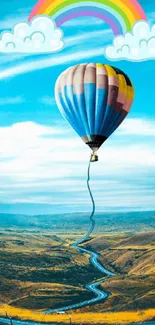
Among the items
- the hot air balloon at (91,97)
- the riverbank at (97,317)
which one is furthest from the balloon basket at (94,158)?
the riverbank at (97,317)

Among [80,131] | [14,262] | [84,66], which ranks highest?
[84,66]

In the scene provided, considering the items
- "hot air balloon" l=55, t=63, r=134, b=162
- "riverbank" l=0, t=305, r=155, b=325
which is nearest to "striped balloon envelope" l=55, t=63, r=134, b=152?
"hot air balloon" l=55, t=63, r=134, b=162

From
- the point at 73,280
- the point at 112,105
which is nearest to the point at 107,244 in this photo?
the point at 73,280

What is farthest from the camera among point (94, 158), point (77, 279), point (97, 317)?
point (77, 279)

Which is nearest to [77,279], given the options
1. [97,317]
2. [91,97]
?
[97,317]

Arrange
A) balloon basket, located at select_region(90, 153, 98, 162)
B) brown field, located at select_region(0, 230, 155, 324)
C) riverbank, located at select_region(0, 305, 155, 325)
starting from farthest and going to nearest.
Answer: brown field, located at select_region(0, 230, 155, 324)
riverbank, located at select_region(0, 305, 155, 325)
balloon basket, located at select_region(90, 153, 98, 162)

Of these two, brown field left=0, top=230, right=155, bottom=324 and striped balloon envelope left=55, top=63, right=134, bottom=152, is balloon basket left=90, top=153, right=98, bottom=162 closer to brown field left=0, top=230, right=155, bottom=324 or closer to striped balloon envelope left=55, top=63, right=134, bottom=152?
striped balloon envelope left=55, top=63, right=134, bottom=152

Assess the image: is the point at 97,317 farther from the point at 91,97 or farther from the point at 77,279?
the point at 91,97

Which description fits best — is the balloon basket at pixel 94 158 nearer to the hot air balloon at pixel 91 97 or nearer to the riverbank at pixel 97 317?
the hot air balloon at pixel 91 97

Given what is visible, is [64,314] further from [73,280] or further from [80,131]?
[80,131]
